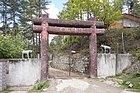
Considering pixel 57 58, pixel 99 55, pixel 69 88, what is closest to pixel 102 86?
pixel 69 88

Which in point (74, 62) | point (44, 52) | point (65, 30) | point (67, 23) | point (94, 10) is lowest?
point (74, 62)

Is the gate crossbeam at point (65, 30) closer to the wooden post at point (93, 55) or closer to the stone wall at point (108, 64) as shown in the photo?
the wooden post at point (93, 55)

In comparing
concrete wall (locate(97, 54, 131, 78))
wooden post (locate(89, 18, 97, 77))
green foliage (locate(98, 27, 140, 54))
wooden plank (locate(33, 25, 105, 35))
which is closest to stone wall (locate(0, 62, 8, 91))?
wooden plank (locate(33, 25, 105, 35))

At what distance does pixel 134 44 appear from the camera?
58.4 ft

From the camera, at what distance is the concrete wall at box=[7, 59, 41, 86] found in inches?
562

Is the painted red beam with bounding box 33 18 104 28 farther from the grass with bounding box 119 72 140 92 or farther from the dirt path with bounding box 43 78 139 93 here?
the grass with bounding box 119 72 140 92

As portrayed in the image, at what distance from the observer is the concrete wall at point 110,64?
1489cm

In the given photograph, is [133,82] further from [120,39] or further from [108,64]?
[120,39]

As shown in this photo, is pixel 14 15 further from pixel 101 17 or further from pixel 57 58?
pixel 101 17

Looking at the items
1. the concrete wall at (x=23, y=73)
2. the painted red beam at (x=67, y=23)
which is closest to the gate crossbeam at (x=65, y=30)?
the painted red beam at (x=67, y=23)

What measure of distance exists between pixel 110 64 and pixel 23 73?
5.51 metres

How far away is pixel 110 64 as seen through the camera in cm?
1513

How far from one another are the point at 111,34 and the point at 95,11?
2328mm

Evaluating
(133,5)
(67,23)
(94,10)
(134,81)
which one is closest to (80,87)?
(134,81)
